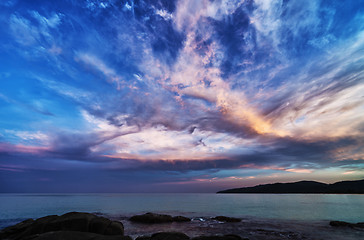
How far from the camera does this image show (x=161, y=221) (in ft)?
119

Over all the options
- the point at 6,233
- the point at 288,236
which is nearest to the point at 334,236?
the point at 288,236

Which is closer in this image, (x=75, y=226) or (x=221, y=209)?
(x=75, y=226)

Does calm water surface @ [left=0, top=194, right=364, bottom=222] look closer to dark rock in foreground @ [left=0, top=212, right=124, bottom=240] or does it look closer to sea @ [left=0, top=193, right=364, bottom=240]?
sea @ [left=0, top=193, right=364, bottom=240]

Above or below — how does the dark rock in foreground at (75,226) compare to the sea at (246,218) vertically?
above

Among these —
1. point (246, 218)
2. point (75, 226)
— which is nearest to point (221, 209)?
point (246, 218)

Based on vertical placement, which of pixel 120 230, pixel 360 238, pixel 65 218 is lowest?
pixel 360 238

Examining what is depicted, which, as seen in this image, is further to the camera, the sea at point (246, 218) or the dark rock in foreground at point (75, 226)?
the sea at point (246, 218)

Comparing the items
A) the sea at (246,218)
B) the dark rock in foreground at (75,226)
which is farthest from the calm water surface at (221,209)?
the dark rock in foreground at (75,226)

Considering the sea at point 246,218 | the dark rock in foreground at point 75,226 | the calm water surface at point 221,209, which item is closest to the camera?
the dark rock in foreground at point 75,226

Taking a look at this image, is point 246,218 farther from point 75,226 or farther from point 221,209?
point 75,226

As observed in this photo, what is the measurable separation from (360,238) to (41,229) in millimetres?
37161

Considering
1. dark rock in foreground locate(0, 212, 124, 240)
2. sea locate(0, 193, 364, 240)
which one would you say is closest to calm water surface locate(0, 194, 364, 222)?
sea locate(0, 193, 364, 240)

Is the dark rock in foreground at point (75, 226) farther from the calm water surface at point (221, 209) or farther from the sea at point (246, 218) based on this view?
the calm water surface at point (221, 209)

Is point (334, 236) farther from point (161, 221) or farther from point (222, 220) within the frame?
point (161, 221)
